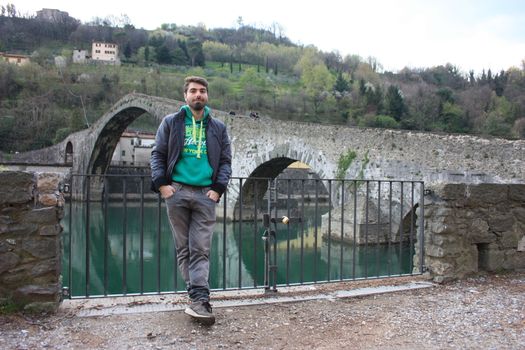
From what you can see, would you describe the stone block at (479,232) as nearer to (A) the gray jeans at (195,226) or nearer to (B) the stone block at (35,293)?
(A) the gray jeans at (195,226)

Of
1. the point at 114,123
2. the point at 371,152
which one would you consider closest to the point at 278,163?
the point at 371,152

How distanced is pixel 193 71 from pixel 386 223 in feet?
189

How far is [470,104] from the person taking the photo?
1454 inches

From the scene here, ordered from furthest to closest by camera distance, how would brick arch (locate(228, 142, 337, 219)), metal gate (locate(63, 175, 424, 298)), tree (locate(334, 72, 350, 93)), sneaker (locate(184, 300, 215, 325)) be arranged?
tree (locate(334, 72, 350, 93))
brick arch (locate(228, 142, 337, 219))
metal gate (locate(63, 175, 424, 298))
sneaker (locate(184, 300, 215, 325))

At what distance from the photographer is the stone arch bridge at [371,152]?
1018 cm

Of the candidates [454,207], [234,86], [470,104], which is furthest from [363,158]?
[234,86]

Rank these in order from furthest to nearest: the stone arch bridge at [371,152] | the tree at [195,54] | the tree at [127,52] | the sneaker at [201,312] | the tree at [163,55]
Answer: the tree at [195,54] < the tree at [127,52] < the tree at [163,55] < the stone arch bridge at [371,152] < the sneaker at [201,312]

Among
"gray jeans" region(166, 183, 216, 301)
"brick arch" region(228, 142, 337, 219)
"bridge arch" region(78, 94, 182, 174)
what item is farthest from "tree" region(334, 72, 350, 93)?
"gray jeans" region(166, 183, 216, 301)

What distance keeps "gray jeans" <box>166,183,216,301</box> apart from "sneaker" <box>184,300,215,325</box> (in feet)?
0.10

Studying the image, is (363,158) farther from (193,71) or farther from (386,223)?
(193,71)

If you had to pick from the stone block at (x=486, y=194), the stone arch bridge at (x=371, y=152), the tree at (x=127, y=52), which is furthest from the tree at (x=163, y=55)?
the stone block at (x=486, y=194)

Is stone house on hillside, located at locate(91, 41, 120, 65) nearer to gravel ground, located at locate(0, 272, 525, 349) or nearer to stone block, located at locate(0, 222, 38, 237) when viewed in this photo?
stone block, located at locate(0, 222, 38, 237)

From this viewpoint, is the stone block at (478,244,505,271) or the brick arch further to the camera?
the brick arch

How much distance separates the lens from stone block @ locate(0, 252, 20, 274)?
2.84m
